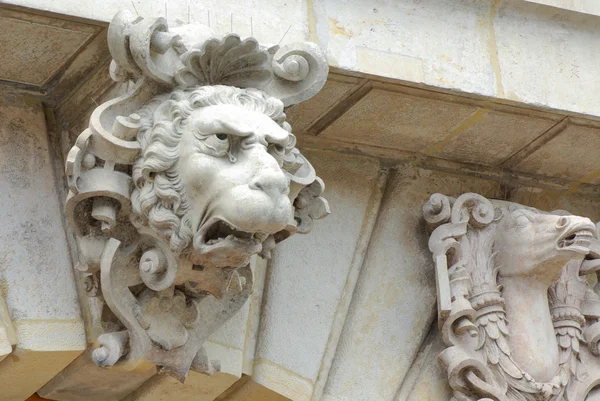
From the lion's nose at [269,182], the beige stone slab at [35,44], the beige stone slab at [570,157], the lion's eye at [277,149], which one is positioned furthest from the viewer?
the beige stone slab at [570,157]

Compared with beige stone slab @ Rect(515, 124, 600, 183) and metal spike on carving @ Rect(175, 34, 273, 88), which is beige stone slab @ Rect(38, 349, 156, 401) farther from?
beige stone slab @ Rect(515, 124, 600, 183)

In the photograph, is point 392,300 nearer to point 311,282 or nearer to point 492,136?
point 311,282

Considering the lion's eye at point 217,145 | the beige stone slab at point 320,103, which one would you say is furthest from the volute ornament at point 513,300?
the lion's eye at point 217,145

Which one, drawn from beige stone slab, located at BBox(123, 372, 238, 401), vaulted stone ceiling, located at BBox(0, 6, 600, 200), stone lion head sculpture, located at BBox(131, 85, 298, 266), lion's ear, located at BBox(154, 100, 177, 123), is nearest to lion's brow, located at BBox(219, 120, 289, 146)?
stone lion head sculpture, located at BBox(131, 85, 298, 266)

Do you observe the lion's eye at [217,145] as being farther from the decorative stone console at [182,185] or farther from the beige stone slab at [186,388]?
the beige stone slab at [186,388]

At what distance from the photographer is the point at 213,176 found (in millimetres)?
2590

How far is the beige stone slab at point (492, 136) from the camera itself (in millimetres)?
3230

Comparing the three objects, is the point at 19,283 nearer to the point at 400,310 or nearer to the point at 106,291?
the point at 106,291

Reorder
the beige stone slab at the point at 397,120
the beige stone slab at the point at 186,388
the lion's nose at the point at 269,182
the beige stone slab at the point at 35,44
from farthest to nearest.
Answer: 1. the beige stone slab at the point at 397,120
2. the beige stone slab at the point at 186,388
3. the beige stone slab at the point at 35,44
4. the lion's nose at the point at 269,182

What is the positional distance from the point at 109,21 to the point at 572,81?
3.60 ft

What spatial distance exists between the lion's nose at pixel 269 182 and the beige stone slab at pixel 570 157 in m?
0.96

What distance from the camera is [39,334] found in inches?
113

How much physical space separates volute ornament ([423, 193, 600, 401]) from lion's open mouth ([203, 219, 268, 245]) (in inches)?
28.3

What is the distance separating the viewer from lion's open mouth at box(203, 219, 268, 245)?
103 inches
